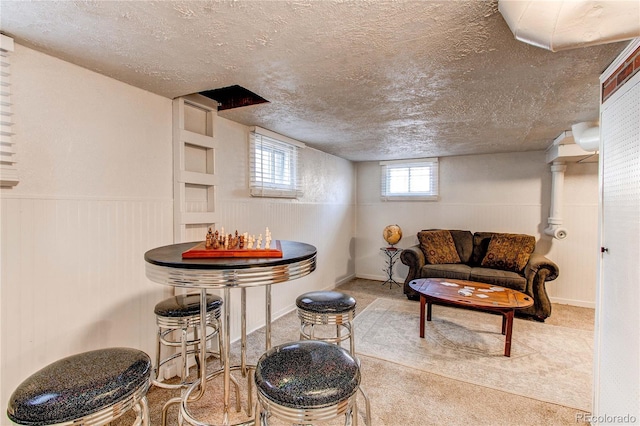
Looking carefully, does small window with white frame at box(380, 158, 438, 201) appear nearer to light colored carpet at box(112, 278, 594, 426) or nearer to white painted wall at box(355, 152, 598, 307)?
white painted wall at box(355, 152, 598, 307)

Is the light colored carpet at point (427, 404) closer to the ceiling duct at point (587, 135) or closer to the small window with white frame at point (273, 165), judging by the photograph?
the small window with white frame at point (273, 165)

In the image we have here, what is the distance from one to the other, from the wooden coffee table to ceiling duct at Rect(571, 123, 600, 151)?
4.92 ft

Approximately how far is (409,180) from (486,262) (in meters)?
1.78

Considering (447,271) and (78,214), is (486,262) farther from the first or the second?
(78,214)

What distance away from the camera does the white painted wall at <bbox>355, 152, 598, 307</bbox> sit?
12.7 feet

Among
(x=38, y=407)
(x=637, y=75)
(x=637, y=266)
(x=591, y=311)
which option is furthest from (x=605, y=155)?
(x=591, y=311)

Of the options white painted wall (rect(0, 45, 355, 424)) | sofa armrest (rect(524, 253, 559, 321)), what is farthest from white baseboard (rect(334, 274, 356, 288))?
white painted wall (rect(0, 45, 355, 424))

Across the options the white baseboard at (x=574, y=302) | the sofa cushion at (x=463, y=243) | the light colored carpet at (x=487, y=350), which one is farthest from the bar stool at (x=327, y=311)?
the white baseboard at (x=574, y=302)

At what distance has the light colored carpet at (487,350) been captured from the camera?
85.3 inches

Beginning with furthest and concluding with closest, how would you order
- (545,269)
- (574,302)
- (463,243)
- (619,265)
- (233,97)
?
1. (463,243)
2. (574,302)
3. (545,269)
4. (233,97)
5. (619,265)

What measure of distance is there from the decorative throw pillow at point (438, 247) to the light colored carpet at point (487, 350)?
78cm

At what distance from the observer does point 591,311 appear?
3.71m

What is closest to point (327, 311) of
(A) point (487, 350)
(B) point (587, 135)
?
(A) point (487, 350)

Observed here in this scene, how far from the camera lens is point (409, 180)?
5039 mm
